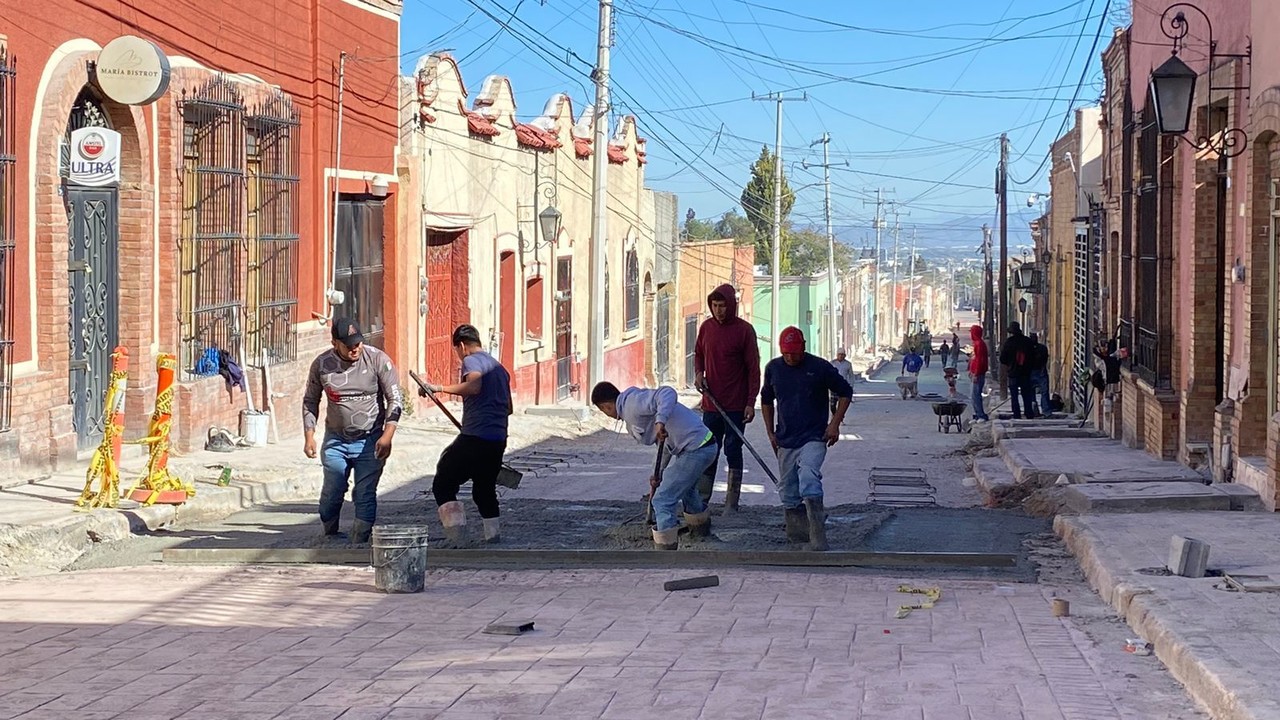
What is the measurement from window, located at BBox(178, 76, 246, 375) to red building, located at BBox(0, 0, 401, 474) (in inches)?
0.9

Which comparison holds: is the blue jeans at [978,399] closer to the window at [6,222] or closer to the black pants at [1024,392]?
the black pants at [1024,392]

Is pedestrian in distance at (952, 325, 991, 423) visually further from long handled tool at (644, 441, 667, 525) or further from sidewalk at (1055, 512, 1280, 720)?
long handled tool at (644, 441, 667, 525)

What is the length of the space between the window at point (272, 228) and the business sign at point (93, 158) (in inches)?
151

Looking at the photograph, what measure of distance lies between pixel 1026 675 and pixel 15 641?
4.67m

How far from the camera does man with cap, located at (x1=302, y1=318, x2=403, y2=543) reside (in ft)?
35.3

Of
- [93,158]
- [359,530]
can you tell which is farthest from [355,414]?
[93,158]

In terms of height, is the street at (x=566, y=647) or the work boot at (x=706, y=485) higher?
the work boot at (x=706, y=485)

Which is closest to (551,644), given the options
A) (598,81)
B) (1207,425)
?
(1207,425)

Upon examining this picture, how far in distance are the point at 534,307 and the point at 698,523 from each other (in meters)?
21.3

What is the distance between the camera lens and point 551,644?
25.1 feet

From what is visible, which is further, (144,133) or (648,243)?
(648,243)

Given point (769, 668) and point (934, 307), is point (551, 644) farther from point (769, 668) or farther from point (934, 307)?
point (934, 307)

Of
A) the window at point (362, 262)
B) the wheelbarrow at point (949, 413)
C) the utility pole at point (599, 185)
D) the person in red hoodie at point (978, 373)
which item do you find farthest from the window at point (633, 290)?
the window at point (362, 262)

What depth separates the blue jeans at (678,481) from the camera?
1028cm
